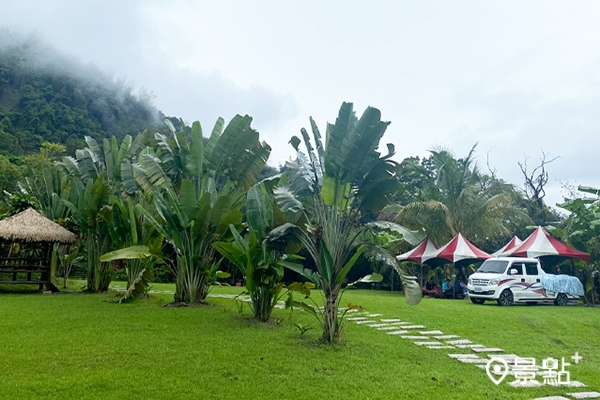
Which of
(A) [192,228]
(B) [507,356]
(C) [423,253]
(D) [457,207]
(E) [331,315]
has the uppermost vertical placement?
(D) [457,207]

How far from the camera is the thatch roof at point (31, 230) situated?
1307cm

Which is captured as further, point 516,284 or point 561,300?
point 561,300

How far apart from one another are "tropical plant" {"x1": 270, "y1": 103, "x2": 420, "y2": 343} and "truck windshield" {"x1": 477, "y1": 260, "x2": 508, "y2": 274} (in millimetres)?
9165

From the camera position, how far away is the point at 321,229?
7039 mm

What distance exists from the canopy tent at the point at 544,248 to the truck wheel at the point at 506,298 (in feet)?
9.92

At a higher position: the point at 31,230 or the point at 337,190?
the point at 337,190

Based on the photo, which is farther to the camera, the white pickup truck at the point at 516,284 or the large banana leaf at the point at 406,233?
the white pickup truck at the point at 516,284

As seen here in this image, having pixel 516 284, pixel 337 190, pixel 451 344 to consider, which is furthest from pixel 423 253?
pixel 337 190

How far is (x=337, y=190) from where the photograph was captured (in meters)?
6.87

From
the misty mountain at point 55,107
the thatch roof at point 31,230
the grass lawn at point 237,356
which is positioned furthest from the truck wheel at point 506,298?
the misty mountain at point 55,107

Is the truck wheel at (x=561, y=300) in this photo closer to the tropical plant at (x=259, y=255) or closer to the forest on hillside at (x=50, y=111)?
the tropical plant at (x=259, y=255)

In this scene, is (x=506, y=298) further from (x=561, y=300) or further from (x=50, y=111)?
(x=50, y=111)

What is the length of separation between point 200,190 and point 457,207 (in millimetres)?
12418

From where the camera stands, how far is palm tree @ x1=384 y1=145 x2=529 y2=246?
19672mm
